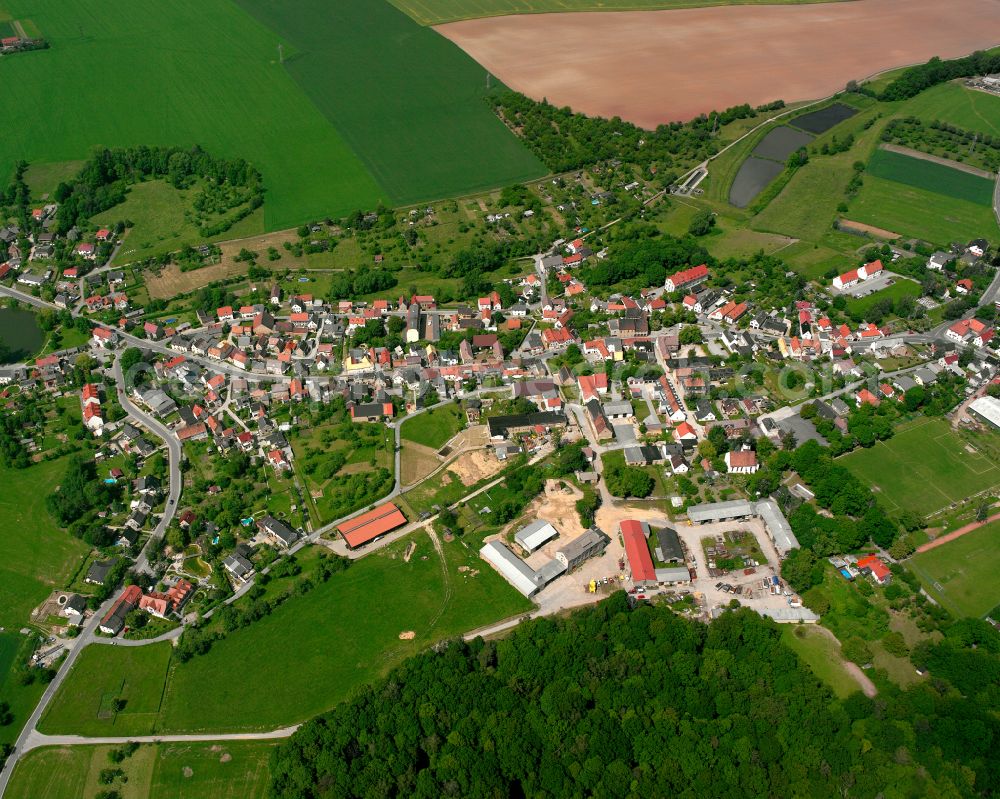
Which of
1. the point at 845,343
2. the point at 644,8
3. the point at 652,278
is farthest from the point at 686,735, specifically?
the point at 644,8

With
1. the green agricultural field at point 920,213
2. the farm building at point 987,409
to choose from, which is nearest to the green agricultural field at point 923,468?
the farm building at point 987,409

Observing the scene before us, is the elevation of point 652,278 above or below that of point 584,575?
above

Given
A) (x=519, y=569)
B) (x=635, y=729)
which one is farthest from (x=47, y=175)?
(x=635, y=729)

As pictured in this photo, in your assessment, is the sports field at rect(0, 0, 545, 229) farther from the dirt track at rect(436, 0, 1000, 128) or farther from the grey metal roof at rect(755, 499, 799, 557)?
the grey metal roof at rect(755, 499, 799, 557)

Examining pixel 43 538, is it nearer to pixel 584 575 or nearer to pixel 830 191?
pixel 584 575

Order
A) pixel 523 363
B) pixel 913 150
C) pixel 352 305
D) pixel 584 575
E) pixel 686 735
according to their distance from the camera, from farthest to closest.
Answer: pixel 913 150 → pixel 352 305 → pixel 523 363 → pixel 584 575 → pixel 686 735

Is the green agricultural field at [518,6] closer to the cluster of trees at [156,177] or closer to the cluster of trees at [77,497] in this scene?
the cluster of trees at [156,177]
